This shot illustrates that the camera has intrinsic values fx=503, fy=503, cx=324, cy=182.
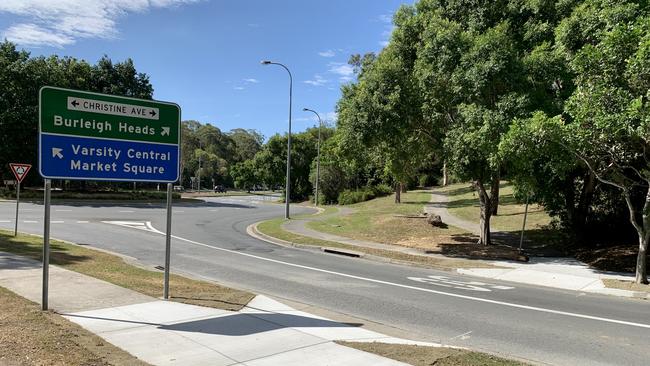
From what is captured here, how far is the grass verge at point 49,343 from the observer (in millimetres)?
5152

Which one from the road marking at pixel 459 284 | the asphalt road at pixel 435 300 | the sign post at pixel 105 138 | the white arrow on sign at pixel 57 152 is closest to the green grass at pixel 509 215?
the asphalt road at pixel 435 300

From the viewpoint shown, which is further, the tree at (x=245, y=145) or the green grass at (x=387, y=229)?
the tree at (x=245, y=145)

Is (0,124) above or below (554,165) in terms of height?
above

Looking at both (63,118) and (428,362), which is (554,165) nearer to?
(428,362)

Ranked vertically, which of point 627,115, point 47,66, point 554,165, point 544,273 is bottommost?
point 544,273

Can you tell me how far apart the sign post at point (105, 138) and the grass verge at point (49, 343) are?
27.3 inches

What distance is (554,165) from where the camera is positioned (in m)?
14.4

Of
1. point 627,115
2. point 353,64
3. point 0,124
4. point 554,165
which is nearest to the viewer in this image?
point 627,115

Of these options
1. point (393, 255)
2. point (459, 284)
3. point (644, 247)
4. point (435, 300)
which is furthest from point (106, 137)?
point (644, 247)

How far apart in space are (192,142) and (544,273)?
11317 centimetres

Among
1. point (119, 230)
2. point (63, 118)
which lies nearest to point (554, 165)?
point (63, 118)

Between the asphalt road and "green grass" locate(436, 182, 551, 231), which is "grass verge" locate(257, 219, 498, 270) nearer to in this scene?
the asphalt road

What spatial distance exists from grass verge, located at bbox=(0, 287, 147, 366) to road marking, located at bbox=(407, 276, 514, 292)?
8360 mm

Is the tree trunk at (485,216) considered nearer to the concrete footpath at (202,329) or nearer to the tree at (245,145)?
the concrete footpath at (202,329)
